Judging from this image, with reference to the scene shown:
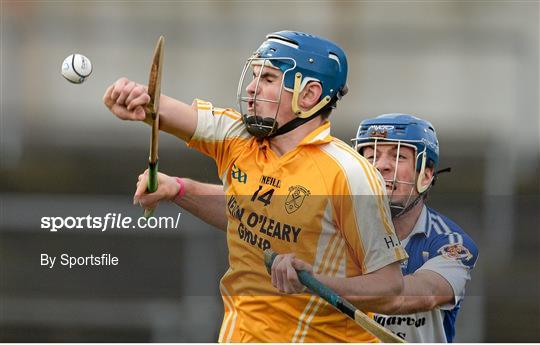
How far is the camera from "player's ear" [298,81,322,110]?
3.65 m

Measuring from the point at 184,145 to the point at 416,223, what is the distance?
4.27m

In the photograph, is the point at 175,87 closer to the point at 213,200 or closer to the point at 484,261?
the point at 484,261

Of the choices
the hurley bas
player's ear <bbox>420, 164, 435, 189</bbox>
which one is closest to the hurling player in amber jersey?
player's ear <bbox>420, 164, 435, 189</bbox>

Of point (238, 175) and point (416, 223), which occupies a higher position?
point (238, 175)

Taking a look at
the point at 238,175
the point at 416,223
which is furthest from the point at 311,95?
the point at 416,223

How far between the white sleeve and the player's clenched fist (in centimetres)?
143

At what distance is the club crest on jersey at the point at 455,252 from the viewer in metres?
4.13

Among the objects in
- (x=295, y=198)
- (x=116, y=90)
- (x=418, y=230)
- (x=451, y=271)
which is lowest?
(x=451, y=271)

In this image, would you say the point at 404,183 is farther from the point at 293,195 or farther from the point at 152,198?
the point at 152,198

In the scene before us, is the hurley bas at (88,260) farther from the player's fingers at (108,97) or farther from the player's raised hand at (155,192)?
the player's fingers at (108,97)

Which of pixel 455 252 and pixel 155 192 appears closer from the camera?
pixel 155 192

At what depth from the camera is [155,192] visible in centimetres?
382

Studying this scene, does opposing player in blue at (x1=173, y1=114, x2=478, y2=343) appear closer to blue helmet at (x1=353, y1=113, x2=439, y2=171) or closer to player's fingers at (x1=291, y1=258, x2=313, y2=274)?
blue helmet at (x1=353, y1=113, x2=439, y2=171)

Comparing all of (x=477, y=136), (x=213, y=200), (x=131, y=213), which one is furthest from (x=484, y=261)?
(x=213, y=200)
